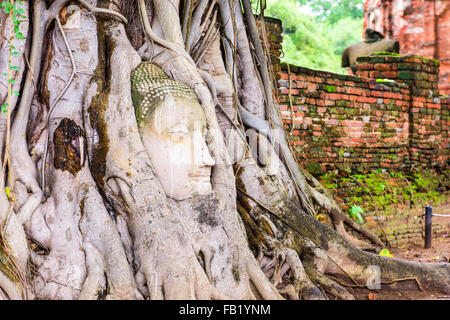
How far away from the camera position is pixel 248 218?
3.54 m

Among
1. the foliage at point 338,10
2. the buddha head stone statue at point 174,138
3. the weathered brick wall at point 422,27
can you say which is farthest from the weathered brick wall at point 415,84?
the foliage at point 338,10

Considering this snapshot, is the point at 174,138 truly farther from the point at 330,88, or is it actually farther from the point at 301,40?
the point at 301,40

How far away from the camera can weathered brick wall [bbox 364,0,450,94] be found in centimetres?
1345

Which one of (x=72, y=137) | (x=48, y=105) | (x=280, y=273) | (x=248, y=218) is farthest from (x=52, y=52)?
(x=280, y=273)

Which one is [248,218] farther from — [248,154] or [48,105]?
[48,105]

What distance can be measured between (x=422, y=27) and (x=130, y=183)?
12.4 metres

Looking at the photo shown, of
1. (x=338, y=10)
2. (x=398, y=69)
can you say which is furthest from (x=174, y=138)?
(x=338, y=10)

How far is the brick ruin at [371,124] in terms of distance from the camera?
19.7ft

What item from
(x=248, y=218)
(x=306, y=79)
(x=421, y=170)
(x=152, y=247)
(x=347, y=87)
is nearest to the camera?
(x=152, y=247)

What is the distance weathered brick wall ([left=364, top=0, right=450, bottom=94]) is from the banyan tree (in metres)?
11.1

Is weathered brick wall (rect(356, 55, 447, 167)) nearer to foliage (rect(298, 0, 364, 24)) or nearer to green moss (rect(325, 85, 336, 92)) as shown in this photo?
green moss (rect(325, 85, 336, 92))

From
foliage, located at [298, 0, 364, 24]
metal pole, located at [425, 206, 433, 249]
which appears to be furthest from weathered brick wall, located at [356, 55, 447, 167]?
foliage, located at [298, 0, 364, 24]

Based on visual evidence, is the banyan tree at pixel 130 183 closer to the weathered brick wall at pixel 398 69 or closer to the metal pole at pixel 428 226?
the metal pole at pixel 428 226
